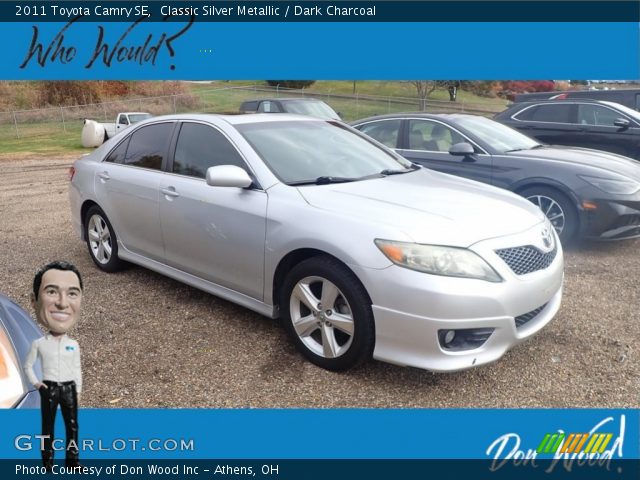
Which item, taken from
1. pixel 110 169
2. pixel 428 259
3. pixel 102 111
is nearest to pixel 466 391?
pixel 428 259

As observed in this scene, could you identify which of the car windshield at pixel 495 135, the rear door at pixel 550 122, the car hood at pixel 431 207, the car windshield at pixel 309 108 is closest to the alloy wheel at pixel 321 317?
the car hood at pixel 431 207

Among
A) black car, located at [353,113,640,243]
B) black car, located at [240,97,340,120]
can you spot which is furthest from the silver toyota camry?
black car, located at [240,97,340,120]

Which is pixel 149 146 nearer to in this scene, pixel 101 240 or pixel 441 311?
pixel 101 240

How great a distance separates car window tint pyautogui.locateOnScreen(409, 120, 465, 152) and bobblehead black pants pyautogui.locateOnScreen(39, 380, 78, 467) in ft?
18.5

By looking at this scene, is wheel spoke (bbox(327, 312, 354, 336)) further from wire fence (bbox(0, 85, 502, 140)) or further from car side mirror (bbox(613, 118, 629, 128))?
wire fence (bbox(0, 85, 502, 140))

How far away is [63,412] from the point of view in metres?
1.59

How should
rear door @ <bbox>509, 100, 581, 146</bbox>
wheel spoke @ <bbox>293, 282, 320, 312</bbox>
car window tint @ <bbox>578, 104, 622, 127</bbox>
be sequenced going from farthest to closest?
rear door @ <bbox>509, 100, 581, 146</bbox> < car window tint @ <bbox>578, 104, 622, 127</bbox> < wheel spoke @ <bbox>293, 282, 320, 312</bbox>

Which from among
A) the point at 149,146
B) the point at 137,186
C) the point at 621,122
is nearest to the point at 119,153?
the point at 149,146

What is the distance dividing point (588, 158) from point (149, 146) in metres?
4.77

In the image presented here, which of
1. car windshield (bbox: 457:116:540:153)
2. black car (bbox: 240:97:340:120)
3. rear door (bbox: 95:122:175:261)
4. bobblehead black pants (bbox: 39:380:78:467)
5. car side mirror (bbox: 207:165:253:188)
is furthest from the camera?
black car (bbox: 240:97:340:120)

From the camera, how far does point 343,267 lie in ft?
10.2

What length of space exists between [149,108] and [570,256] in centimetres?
2692

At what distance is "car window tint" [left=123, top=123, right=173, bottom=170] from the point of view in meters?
4.48

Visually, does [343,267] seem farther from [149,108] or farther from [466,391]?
[149,108]
